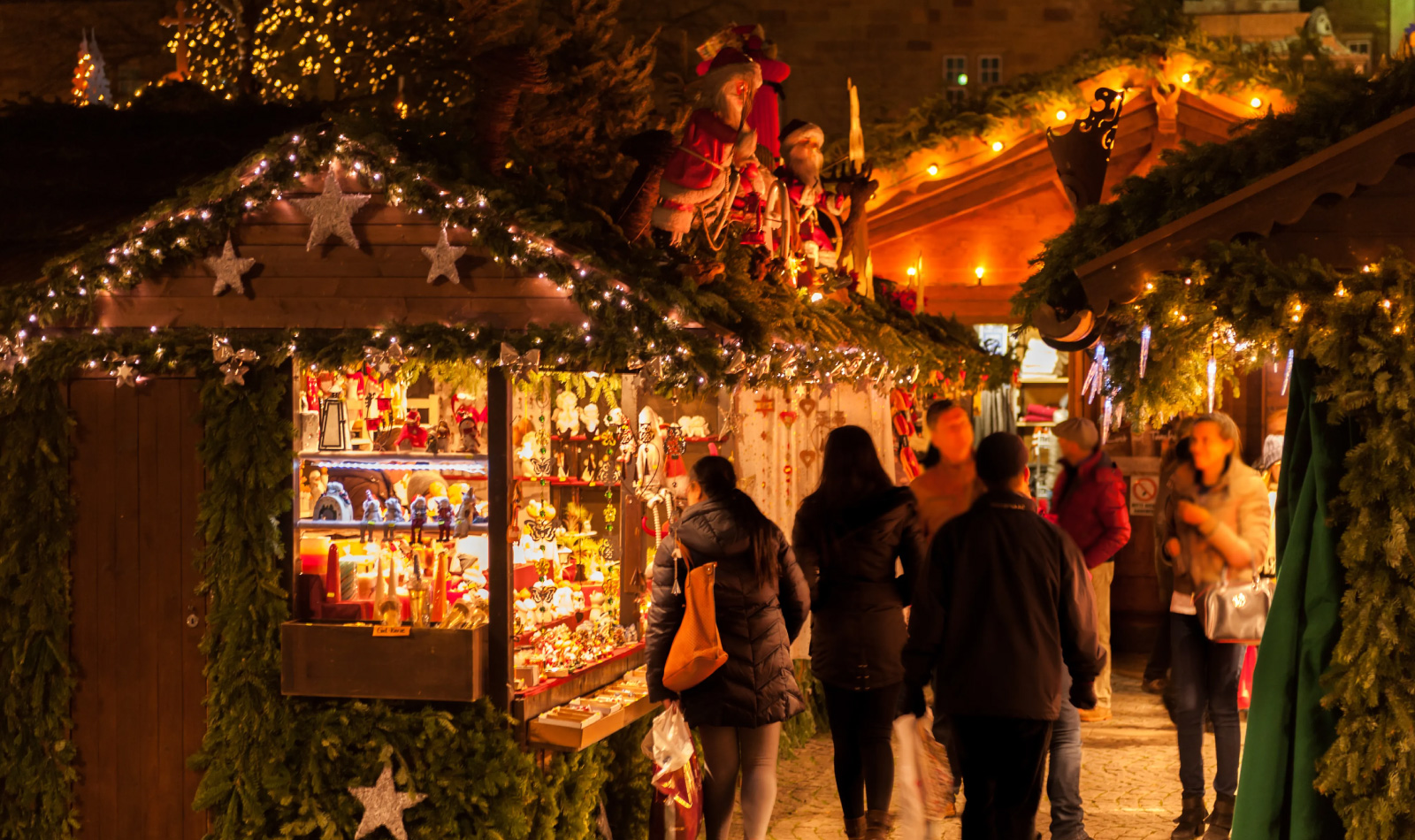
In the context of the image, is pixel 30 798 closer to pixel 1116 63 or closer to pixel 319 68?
pixel 1116 63

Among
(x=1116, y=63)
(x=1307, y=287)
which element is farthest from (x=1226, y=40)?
(x=1307, y=287)

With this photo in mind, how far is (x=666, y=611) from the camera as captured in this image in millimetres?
4879

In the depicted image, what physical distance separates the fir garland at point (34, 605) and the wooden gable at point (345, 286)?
55 cm

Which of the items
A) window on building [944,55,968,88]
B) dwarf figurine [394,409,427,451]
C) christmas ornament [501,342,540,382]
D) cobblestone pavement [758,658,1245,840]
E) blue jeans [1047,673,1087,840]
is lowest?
cobblestone pavement [758,658,1245,840]

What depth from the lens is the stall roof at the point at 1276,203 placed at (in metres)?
4.12

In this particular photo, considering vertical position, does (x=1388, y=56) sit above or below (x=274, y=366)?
above

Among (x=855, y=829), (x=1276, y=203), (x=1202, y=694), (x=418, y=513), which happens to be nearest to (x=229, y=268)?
(x=418, y=513)

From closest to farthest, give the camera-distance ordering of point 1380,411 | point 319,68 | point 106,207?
point 1380,411, point 106,207, point 319,68

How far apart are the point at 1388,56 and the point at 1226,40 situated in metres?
5.54

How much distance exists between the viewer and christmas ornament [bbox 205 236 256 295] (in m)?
5.25

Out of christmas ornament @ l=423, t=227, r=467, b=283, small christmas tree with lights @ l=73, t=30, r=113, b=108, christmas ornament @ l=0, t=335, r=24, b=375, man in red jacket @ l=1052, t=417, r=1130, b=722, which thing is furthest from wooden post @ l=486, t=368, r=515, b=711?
small christmas tree with lights @ l=73, t=30, r=113, b=108

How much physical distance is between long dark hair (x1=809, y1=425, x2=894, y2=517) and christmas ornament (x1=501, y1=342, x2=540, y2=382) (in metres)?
1.26

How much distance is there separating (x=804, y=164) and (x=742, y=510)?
3676 millimetres

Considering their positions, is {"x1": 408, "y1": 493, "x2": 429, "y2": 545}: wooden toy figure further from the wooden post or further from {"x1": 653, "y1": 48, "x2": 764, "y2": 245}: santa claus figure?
{"x1": 653, "y1": 48, "x2": 764, "y2": 245}: santa claus figure
